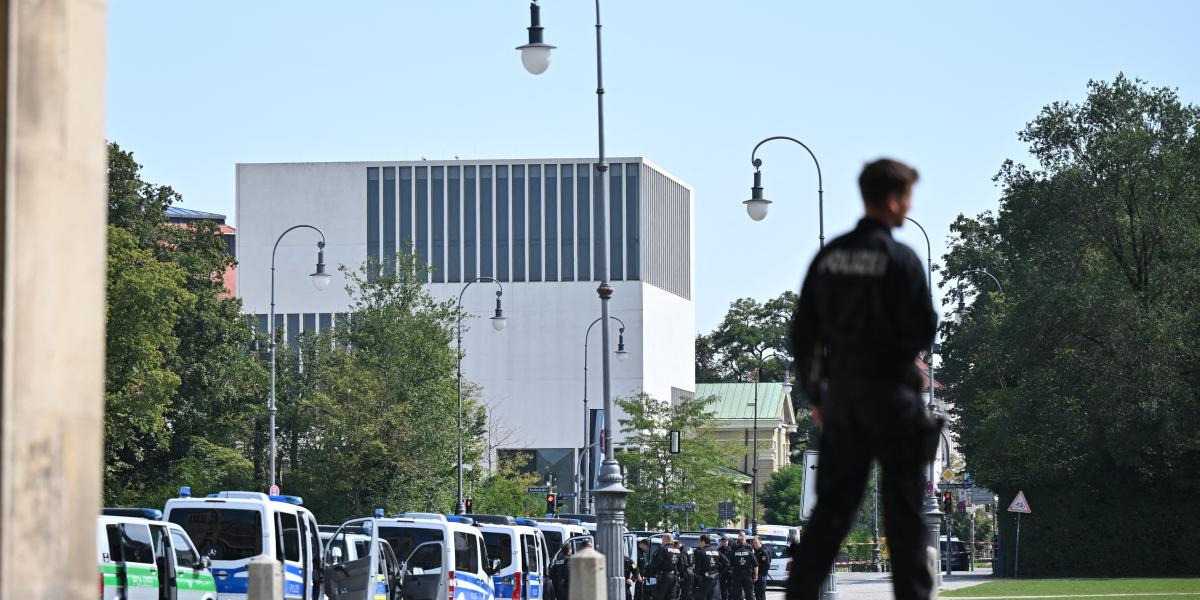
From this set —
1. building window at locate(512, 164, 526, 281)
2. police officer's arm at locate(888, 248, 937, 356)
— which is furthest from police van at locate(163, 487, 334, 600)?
building window at locate(512, 164, 526, 281)

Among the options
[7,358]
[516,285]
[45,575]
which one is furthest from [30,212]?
[516,285]

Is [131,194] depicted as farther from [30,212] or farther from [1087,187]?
[30,212]

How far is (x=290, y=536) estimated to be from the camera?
2558 cm

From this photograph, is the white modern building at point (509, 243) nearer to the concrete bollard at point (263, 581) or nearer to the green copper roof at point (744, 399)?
the green copper roof at point (744, 399)

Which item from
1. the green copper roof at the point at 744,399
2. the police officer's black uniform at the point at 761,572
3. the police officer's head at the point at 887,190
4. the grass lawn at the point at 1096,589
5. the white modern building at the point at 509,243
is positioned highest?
the white modern building at the point at 509,243

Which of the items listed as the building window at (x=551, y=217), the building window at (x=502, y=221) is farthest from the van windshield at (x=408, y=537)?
the building window at (x=551, y=217)

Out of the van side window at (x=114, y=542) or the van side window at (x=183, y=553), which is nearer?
the van side window at (x=114, y=542)

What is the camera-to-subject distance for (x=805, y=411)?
491ft

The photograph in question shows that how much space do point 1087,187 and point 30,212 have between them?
53.0 meters

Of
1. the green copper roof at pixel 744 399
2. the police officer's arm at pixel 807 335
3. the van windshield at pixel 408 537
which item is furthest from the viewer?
the green copper roof at pixel 744 399

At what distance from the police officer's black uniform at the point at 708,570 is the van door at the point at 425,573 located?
6723 mm

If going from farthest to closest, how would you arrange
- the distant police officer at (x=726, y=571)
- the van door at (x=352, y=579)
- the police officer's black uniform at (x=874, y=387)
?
the distant police officer at (x=726, y=571), the van door at (x=352, y=579), the police officer's black uniform at (x=874, y=387)

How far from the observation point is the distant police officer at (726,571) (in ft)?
117

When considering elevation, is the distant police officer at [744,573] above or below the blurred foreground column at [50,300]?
below
